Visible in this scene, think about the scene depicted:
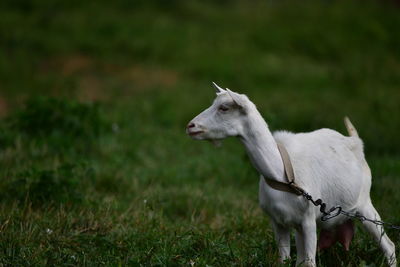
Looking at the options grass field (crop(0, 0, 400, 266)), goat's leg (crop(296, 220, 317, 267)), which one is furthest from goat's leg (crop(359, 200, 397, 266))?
goat's leg (crop(296, 220, 317, 267))

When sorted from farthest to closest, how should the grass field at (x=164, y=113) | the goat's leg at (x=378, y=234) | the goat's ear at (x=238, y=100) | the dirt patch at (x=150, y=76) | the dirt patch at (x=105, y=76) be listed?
the dirt patch at (x=150, y=76) < the dirt patch at (x=105, y=76) < the grass field at (x=164, y=113) < the goat's leg at (x=378, y=234) < the goat's ear at (x=238, y=100)

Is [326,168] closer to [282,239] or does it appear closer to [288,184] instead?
[288,184]

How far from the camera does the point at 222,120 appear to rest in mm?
3637

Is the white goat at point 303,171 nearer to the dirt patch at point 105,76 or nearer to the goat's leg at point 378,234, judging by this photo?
the goat's leg at point 378,234

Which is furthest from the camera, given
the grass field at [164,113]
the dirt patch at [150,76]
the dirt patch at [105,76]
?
the dirt patch at [150,76]

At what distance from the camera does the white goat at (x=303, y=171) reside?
364cm

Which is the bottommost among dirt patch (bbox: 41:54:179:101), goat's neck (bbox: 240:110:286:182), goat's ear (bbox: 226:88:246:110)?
dirt patch (bbox: 41:54:179:101)

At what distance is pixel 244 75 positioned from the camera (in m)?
12.1

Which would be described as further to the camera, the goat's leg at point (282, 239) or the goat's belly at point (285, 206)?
the goat's leg at point (282, 239)

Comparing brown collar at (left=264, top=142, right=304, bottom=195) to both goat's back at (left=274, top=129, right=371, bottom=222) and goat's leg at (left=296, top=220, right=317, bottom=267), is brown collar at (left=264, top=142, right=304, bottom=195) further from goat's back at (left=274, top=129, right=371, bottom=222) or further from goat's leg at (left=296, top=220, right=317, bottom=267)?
goat's leg at (left=296, top=220, right=317, bottom=267)

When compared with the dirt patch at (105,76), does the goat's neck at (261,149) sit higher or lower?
higher

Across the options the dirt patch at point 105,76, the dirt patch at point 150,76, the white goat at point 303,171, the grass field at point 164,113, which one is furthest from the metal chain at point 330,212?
the dirt patch at point 150,76

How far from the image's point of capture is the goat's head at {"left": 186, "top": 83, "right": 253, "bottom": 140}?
11.9 ft

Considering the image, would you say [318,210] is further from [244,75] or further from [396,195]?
[244,75]
